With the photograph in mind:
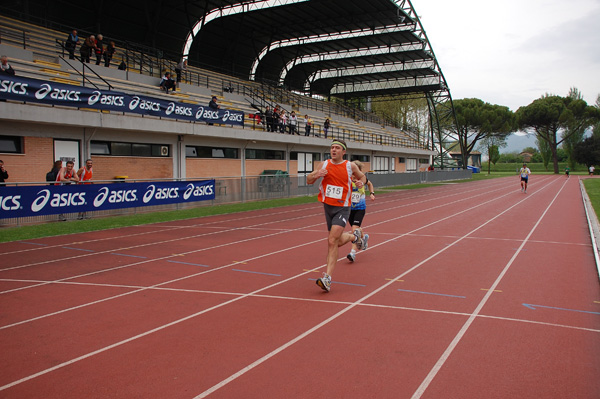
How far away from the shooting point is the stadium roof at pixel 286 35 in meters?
32.7

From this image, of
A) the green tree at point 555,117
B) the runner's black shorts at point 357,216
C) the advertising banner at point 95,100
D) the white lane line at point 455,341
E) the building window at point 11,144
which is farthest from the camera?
the green tree at point 555,117

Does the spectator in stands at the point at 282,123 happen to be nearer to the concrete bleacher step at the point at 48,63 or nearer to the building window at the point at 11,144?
the concrete bleacher step at the point at 48,63

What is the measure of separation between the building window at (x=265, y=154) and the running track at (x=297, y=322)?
18729mm

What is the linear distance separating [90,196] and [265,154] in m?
16.2

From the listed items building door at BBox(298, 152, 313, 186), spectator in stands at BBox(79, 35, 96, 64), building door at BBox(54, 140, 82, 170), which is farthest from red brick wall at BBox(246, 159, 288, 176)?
building door at BBox(54, 140, 82, 170)

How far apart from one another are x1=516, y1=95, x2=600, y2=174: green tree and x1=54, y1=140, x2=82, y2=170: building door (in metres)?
82.2

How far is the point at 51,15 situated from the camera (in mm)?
28766

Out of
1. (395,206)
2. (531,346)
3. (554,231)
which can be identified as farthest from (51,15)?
(531,346)

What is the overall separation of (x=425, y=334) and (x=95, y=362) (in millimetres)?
3475

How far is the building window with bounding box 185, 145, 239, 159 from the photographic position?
24.5 metres

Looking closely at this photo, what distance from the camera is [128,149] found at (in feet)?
69.0

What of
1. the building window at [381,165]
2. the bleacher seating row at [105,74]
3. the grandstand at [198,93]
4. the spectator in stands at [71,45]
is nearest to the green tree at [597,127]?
the grandstand at [198,93]

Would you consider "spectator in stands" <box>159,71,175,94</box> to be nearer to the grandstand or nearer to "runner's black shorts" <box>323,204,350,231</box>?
the grandstand

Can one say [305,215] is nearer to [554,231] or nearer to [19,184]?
[554,231]
